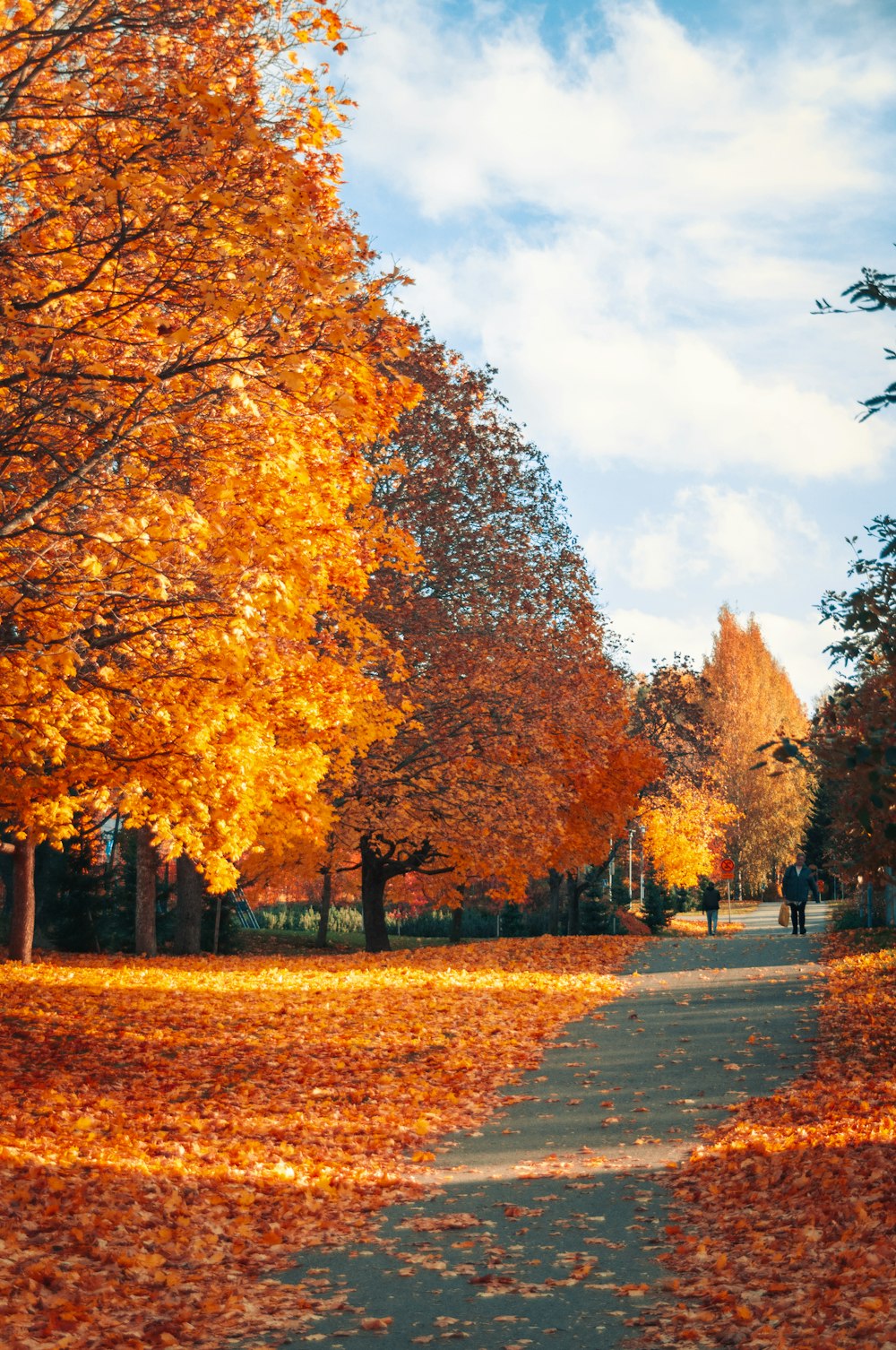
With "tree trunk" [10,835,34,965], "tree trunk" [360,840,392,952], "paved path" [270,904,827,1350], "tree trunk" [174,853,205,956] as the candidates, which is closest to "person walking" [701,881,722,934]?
"tree trunk" [360,840,392,952]

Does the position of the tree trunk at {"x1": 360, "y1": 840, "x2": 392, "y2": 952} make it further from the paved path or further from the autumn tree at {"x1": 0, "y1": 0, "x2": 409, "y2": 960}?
the autumn tree at {"x1": 0, "y1": 0, "x2": 409, "y2": 960}

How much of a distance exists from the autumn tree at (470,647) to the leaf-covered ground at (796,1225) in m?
12.7

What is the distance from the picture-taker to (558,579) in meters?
25.0

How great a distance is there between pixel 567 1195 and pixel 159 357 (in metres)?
5.73

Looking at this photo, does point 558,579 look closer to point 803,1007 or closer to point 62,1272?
point 803,1007

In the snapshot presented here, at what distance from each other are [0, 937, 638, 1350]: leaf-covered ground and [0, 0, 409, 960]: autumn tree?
2.48 meters

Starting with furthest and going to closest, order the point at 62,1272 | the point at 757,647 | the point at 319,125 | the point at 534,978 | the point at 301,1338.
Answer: the point at 757,647 → the point at 534,978 → the point at 319,125 → the point at 62,1272 → the point at 301,1338

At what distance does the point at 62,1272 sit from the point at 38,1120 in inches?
114

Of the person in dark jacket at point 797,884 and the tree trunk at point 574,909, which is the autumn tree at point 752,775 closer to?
the tree trunk at point 574,909

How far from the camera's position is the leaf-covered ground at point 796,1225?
4715mm

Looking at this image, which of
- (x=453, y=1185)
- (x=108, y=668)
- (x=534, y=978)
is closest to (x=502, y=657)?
(x=534, y=978)

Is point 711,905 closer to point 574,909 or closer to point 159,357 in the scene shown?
point 574,909

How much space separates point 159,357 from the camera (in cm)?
805

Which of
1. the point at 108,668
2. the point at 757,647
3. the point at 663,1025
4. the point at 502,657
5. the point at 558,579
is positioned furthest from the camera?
the point at 757,647
